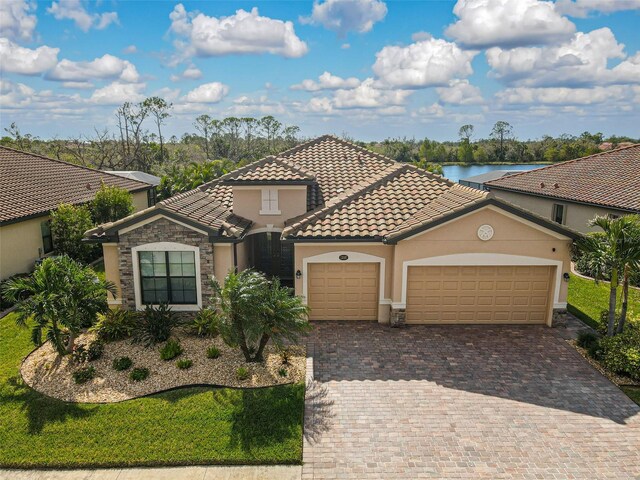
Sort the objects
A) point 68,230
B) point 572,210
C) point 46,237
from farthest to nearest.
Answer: point 572,210, point 46,237, point 68,230

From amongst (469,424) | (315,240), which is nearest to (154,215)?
(315,240)

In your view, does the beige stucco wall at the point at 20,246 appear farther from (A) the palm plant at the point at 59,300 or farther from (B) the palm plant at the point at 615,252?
(B) the palm plant at the point at 615,252

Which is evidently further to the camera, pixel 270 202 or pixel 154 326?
pixel 270 202

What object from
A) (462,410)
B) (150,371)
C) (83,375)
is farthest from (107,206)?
(462,410)

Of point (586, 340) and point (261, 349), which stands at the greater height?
point (261, 349)

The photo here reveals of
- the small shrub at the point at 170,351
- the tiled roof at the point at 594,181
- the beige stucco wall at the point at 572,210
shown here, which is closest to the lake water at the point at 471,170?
the tiled roof at the point at 594,181

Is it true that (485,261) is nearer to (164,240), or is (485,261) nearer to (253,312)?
(253,312)
